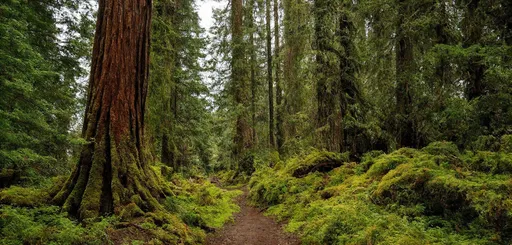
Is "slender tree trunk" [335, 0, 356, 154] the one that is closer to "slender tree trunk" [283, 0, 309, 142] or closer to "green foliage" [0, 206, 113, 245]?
"slender tree trunk" [283, 0, 309, 142]

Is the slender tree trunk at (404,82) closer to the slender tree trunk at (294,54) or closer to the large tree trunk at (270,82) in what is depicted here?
the slender tree trunk at (294,54)

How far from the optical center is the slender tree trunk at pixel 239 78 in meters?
19.2

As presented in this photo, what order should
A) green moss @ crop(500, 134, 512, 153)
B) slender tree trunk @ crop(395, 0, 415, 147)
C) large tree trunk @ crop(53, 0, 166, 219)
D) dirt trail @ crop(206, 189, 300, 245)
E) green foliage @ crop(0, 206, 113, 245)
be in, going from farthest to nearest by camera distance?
slender tree trunk @ crop(395, 0, 415, 147) → dirt trail @ crop(206, 189, 300, 245) → green moss @ crop(500, 134, 512, 153) → large tree trunk @ crop(53, 0, 166, 219) → green foliage @ crop(0, 206, 113, 245)

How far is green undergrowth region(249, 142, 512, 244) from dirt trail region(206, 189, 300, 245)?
1.25ft

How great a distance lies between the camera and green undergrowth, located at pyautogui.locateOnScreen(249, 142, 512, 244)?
4883 mm

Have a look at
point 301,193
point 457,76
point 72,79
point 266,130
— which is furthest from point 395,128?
point 266,130

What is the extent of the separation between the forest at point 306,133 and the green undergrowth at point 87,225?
0.03 m

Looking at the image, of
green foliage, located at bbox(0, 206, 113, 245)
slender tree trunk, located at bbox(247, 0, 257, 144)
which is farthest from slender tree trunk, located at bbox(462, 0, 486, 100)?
slender tree trunk, located at bbox(247, 0, 257, 144)

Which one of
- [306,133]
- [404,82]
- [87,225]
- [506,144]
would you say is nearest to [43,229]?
[87,225]

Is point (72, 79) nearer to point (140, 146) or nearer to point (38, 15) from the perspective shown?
point (38, 15)

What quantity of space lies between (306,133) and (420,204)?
24.5 ft

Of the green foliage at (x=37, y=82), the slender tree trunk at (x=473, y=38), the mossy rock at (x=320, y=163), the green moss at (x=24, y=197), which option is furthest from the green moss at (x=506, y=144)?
the green moss at (x=24, y=197)

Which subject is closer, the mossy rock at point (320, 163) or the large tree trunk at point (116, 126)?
the large tree trunk at point (116, 126)

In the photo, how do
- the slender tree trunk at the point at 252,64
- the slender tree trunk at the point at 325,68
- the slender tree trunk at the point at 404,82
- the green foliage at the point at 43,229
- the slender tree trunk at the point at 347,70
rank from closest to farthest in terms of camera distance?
the green foliage at the point at 43,229, the slender tree trunk at the point at 404,82, the slender tree trunk at the point at 347,70, the slender tree trunk at the point at 325,68, the slender tree trunk at the point at 252,64
